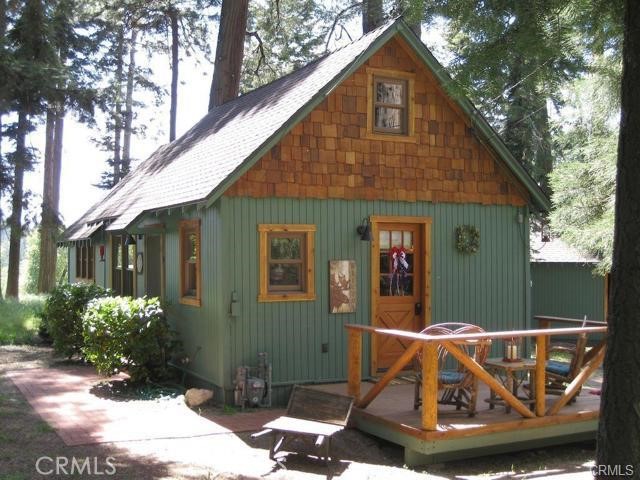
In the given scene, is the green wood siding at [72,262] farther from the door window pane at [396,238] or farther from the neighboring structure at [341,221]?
the door window pane at [396,238]

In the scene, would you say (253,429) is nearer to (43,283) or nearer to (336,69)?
(336,69)

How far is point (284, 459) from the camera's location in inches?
319

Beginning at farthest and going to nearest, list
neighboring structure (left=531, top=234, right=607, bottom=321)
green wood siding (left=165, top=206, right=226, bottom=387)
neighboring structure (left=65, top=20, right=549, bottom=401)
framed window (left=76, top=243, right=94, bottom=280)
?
neighboring structure (left=531, top=234, right=607, bottom=321) < framed window (left=76, top=243, right=94, bottom=280) < neighboring structure (left=65, top=20, right=549, bottom=401) < green wood siding (left=165, top=206, right=226, bottom=387)

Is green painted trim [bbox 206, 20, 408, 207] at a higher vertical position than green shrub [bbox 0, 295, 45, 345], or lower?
higher

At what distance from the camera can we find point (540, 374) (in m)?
8.62

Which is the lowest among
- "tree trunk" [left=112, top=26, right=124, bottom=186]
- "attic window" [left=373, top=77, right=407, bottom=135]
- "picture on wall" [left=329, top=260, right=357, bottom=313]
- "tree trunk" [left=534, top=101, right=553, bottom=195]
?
"picture on wall" [left=329, top=260, right=357, bottom=313]

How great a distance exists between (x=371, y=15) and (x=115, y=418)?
16.8 metres

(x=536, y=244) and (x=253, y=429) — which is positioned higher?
(x=536, y=244)

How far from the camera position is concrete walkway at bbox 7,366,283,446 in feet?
28.5

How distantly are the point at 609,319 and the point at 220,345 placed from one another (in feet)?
20.0

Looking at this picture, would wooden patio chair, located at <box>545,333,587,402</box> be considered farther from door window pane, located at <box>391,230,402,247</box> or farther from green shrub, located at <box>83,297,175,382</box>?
green shrub, located at <box>83,297,175,382</box>

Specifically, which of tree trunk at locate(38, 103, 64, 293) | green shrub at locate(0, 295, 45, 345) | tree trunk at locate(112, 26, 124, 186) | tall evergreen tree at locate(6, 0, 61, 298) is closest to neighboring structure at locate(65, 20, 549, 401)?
green shrub at locate(0, 295, 45, 345)

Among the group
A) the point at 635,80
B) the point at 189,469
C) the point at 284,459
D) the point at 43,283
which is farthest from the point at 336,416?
the point at 43,283

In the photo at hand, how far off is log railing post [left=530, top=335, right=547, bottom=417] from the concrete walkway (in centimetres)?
332
